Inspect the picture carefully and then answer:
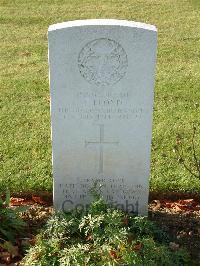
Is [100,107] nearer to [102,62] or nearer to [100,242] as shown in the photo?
[102,62]

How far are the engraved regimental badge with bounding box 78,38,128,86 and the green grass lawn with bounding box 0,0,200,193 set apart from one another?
→ 1460mm

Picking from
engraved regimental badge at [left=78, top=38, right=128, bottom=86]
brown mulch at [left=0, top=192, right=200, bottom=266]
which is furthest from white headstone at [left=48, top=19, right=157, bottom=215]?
brown mulch at [left=0, top=192, right=200, bottom=266]

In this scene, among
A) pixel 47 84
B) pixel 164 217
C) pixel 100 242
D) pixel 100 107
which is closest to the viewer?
pixel 100 242

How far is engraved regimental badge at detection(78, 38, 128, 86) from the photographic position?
13.1 feet

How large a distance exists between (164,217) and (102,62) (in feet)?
5.23

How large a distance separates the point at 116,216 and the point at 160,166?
150 centimetres

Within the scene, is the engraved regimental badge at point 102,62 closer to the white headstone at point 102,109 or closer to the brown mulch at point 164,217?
the white headstone at point 102,109

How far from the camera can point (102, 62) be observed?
13.4 ft

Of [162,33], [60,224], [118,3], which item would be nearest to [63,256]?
[60,224]

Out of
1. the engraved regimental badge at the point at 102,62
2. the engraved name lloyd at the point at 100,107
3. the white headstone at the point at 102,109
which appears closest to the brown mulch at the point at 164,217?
the white headstone at the point at 102,109

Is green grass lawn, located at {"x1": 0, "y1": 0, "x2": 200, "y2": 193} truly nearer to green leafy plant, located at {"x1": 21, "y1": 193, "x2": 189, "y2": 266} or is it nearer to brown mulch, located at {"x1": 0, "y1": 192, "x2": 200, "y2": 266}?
brown mulch, located at {"x1": 0, "y1": 192, "x2": 200, "y2": 266}

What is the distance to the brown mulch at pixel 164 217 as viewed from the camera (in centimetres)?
423

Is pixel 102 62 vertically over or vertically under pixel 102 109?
over

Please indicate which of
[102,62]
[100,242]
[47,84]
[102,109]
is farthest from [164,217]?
[47,84]
